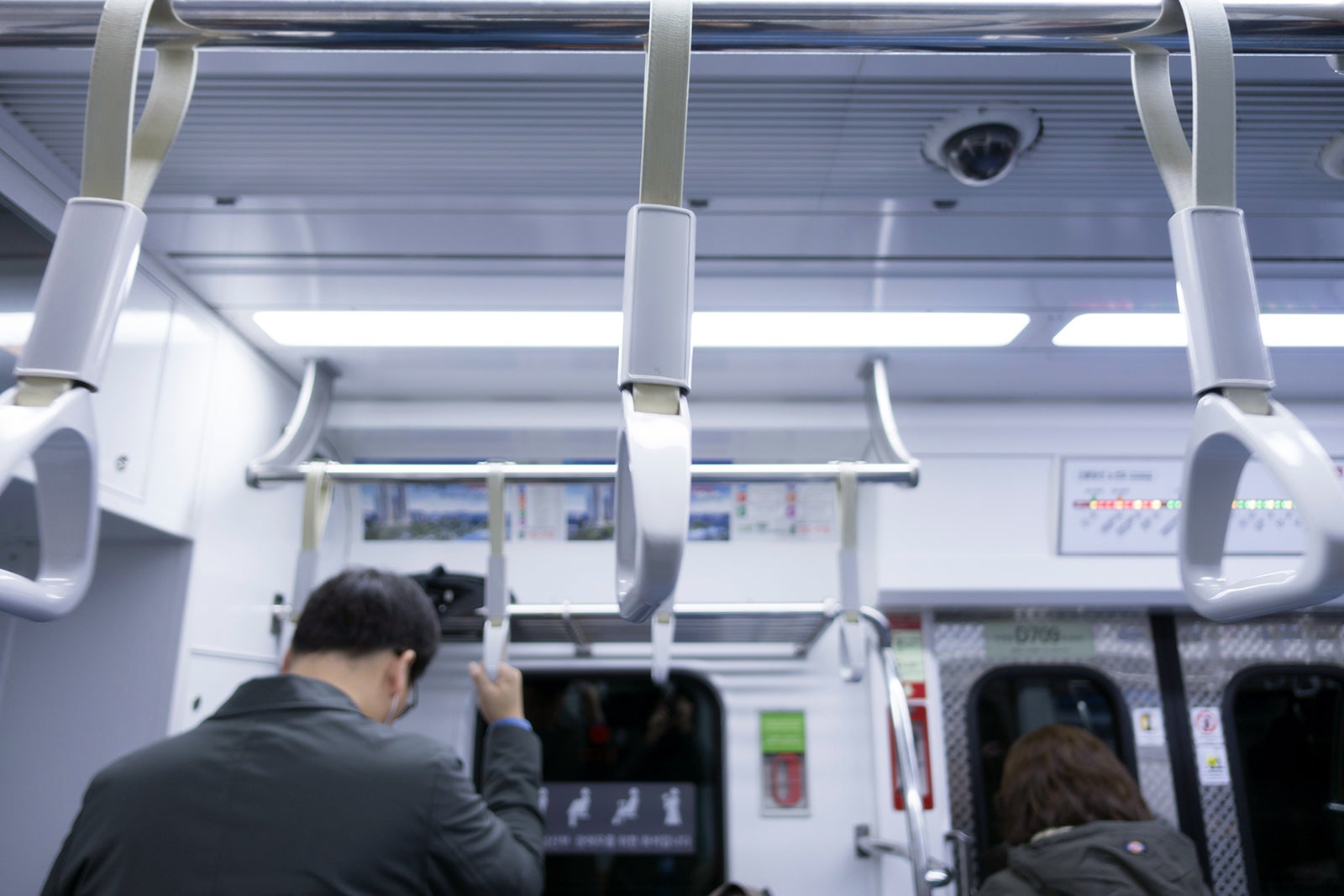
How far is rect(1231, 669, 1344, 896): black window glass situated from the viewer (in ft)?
11.1

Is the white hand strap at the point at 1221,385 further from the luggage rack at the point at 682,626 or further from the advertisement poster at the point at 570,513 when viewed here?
the advertisement poster at the point at 570,513

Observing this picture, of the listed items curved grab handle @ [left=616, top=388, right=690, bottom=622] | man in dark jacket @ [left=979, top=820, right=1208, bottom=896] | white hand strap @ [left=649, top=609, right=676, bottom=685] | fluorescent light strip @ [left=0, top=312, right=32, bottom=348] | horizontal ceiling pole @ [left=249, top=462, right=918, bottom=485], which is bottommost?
man in dark jacket @ [left=979, top=820, right=1208, bottom=896]

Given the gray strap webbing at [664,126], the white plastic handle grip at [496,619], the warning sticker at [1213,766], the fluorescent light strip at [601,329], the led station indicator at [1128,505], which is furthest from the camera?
the warning sticker at [1213,766]

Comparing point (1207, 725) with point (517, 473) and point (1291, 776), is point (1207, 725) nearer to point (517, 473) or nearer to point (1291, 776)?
point (1291, 776)

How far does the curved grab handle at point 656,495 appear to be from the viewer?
1.86ft

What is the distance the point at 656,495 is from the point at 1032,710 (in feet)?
10.9

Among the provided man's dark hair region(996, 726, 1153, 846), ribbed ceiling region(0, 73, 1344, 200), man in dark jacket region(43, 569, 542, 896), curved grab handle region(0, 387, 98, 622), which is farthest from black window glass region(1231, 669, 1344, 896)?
curved grab handle region(0, 387, 98, 622)

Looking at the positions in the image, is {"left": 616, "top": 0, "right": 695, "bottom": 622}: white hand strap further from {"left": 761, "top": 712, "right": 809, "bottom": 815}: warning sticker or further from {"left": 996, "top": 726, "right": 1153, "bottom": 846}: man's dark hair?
{"left": 761, "top": 712, "right": 809, "bottom": 815}: warning sticker

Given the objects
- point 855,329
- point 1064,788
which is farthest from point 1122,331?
point 1064,788

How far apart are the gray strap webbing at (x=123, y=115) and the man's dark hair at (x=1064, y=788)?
2388mm

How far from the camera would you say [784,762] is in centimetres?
335

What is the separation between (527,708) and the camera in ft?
11.3

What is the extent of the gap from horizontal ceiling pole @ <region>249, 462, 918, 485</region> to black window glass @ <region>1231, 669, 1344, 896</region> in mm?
2190

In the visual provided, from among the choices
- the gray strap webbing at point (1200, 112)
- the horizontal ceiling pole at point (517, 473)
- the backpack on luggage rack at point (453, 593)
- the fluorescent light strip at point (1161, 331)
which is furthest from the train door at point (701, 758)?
the gray strap webbing at point (1200, 112)
